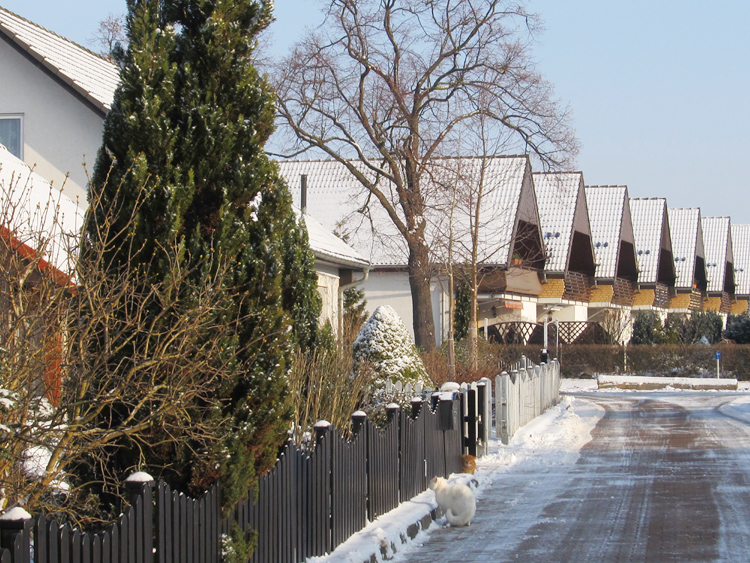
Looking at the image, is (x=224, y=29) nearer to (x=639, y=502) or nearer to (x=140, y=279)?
(x=140, y=279)

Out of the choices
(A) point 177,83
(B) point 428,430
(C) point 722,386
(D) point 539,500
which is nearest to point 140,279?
(A) point 177,83

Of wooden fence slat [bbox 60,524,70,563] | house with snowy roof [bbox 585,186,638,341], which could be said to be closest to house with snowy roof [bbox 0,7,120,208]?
wooden fence slat [bbox 60,524,70,563]

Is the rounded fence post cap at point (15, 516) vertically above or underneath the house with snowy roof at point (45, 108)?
underneath

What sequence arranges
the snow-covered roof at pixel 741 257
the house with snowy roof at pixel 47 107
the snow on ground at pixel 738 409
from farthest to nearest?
the snow-covered roof at pixel 741 257 < the snow on ground at pixel 738 409 < the house with snowy roof at pixel 47 107

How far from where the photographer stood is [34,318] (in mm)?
4703

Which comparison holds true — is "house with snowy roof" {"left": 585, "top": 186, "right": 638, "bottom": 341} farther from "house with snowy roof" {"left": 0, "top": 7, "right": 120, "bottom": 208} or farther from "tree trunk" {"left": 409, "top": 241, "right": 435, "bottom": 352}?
"house with snowy roof" {"left": 0, "top": 7, "right": 120, "bottom": 208}

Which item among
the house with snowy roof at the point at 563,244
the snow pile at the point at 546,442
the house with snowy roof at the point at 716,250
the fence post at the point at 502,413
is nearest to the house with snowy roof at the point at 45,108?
the fence post at the point at 502,413

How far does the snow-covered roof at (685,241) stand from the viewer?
61094mm

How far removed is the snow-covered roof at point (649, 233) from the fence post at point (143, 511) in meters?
50.8

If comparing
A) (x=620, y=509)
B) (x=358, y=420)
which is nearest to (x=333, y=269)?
(x=620, y=509)

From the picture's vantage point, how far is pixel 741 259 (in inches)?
3098

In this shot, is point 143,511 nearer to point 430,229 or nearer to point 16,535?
point 16,535

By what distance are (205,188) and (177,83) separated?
0.73 m

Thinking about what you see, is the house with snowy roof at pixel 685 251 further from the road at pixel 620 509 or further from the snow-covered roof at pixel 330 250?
the road at pixel 620 509
